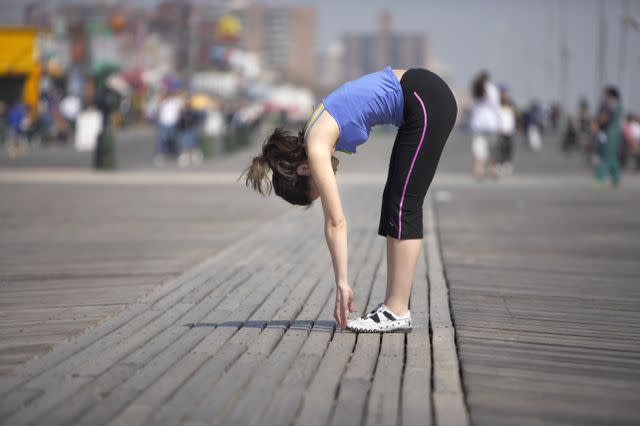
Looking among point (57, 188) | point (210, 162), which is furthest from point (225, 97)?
point (57, 188)

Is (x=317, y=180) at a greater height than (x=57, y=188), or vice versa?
(x=317, y=180)

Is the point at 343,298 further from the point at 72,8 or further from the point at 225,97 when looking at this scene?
the point at 72,8

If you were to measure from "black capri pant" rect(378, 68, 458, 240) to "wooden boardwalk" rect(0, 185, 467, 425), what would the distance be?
617 mm

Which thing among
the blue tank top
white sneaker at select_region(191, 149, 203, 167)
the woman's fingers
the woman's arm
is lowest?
white sneaker at select_region(191, 149, 203, 167)

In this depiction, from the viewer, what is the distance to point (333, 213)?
17.2ft

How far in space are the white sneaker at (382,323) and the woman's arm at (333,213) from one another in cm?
17

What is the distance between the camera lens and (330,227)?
534cm

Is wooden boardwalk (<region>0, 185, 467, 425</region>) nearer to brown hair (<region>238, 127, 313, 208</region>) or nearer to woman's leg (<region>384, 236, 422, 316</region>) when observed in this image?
woman's leg (<region>384, 236, 422, 316</region>)

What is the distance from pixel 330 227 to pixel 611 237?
21.7 feet

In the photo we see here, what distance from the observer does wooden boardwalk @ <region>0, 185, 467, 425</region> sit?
3.98m

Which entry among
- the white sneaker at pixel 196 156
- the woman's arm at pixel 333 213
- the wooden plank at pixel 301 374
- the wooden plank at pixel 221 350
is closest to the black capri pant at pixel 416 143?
the woman's arm at pixel 333 213

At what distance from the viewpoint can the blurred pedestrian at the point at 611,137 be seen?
63.9 feet

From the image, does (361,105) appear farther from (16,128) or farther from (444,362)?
(16,128)

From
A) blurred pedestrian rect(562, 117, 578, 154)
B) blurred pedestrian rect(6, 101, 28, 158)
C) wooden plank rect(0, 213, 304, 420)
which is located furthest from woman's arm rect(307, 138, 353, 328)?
blurred pedestrian rect(562, 117, 578, 154)
